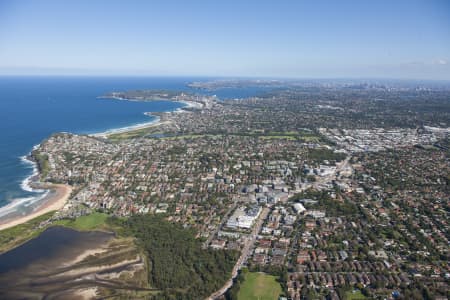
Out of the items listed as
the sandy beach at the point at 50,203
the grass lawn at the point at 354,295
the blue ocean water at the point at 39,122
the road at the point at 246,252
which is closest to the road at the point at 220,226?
the road at the point at 246,252

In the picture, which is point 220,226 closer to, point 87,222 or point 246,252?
point 246,252

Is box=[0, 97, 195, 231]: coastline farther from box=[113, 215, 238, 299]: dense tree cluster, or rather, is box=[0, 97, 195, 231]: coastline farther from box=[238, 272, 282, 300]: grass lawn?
box=[238, 272, 282, 300]: grass lawn

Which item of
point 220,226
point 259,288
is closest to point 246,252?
point 259,288

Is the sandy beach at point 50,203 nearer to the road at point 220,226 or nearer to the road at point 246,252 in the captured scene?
the road at point 220,226

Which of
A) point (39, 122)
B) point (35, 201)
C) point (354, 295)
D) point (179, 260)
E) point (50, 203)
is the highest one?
point (39, 122)

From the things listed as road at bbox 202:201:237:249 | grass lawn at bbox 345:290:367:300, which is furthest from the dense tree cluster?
grass lawn at bbox 345:290:367:300

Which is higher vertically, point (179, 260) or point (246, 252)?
point (179, 260)
